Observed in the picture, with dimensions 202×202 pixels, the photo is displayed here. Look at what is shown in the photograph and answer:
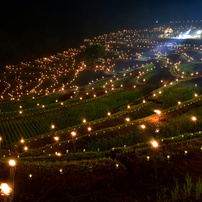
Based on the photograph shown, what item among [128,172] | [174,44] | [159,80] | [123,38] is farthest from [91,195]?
[123,38]

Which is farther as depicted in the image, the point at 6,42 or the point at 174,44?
the point at 6,42

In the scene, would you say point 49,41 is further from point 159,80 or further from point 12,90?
point 159,80

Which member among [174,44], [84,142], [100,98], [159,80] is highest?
[174,44]

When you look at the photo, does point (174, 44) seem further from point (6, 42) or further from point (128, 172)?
point (128, 172)

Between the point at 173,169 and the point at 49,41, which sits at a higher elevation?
the point at 49,41

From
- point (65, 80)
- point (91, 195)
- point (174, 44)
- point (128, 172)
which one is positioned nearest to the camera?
point (91, 195)

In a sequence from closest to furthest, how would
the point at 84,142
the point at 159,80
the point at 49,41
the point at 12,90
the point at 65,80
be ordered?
the point at 84,142 < the point at 159,80 < the point at 12,90 < the point at 65,80 < the point at 49,41
